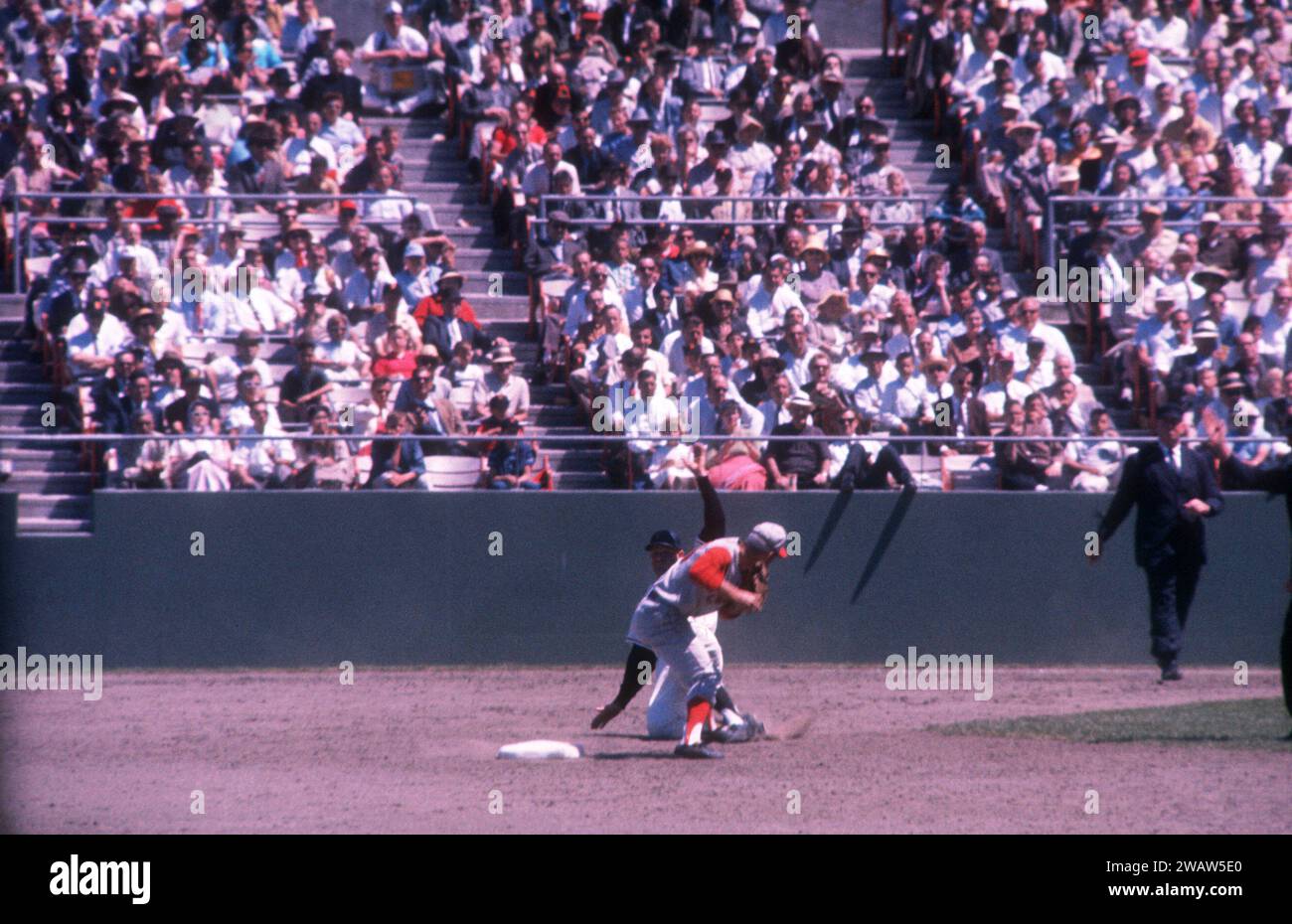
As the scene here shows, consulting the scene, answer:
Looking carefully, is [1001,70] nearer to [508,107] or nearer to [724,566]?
[508,107]

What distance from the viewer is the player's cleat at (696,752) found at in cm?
1103

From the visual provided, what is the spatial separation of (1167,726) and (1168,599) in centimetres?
243

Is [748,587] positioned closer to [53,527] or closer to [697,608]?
[697,608]

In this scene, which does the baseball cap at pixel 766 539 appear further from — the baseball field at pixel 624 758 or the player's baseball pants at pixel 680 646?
the baseball field at pixel 624 758

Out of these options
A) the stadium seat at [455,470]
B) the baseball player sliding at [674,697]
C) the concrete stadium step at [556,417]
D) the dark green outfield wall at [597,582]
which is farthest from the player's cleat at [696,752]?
the concrete stadium step at [556,417]

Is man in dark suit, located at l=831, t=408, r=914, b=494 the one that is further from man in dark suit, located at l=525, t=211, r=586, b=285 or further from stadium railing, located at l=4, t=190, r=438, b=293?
stadium railing, located at l=4, t=190, r=438, b=293

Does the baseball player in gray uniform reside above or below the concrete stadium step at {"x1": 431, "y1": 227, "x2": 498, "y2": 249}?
below

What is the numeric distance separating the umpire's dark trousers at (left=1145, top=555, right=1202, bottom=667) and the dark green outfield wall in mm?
1188

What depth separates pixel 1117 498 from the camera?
14.7 meters

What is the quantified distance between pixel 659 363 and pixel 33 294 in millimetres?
5777

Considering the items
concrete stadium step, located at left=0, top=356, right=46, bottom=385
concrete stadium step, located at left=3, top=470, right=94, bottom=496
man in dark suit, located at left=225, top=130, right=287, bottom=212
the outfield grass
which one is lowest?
the outfield grass

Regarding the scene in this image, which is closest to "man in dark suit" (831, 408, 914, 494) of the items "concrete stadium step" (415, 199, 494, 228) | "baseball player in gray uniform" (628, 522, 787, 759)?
"baseball player in gray uniform" (628, 522, 787, 759)

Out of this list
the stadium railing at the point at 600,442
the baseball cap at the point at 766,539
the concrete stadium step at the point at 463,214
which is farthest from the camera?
the concrete stadium step at the point at 463,214

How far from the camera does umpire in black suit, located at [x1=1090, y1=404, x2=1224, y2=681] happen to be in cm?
1448
